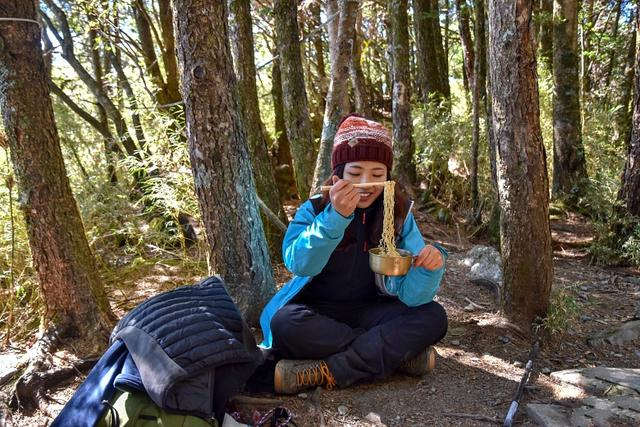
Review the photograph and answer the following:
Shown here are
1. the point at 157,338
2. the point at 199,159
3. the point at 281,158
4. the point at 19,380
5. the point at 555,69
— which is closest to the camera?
the point at 157,338

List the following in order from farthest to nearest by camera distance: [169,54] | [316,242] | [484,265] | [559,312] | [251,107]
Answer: [169,54]
[484,265]
[251,107]
[559,312]
[316,242]

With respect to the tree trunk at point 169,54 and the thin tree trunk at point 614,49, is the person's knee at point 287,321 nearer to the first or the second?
the tree trunk at point 169,54

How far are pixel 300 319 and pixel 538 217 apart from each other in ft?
5.44

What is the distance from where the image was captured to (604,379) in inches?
106

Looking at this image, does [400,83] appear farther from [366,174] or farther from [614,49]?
[614,49]

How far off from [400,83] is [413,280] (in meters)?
5.22

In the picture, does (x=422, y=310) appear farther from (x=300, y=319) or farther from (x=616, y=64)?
(x=616, y=64)

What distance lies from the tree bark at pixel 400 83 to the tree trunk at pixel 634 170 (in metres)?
2.90

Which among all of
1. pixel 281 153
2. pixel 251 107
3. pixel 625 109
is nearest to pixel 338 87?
pixel 251 107

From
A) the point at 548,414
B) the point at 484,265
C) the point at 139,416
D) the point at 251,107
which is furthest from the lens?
the point at 484,265

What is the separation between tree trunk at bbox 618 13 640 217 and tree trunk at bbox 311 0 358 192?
3.29 metres

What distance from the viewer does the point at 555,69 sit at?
26.3 feet

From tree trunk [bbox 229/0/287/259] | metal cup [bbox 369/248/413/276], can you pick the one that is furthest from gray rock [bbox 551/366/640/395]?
tree trunk [bbox 229/0/287/259]

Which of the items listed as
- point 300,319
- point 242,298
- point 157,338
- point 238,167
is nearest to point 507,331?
point 300,319
